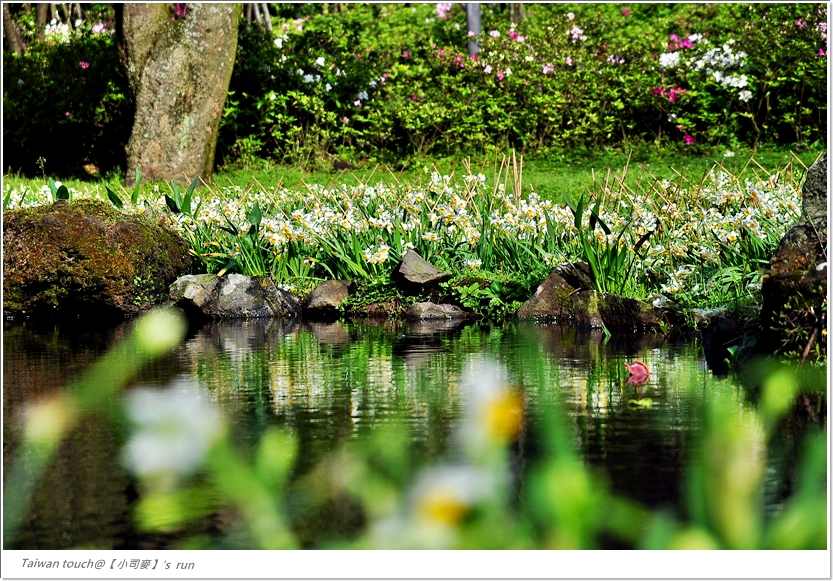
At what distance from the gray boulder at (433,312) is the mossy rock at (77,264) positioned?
2.02m

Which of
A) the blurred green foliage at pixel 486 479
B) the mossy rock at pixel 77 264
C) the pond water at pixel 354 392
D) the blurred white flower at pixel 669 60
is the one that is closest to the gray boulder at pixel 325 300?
the pond water at pixel 354 392

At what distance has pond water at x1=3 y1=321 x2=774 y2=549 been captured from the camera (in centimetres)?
327

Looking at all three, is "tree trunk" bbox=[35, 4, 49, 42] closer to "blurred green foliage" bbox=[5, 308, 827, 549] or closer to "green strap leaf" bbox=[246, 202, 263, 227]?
"green strap leaf" bbox=[246, 202, 263, 227]

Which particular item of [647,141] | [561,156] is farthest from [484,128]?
[647,141]

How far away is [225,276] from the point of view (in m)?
8.57

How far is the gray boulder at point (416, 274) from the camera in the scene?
8141 millimetres

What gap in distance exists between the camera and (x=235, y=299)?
330 inches

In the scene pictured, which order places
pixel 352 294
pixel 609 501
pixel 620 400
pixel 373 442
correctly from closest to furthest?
pixel 609 501 → pixel 373 442 → pixel 620 400 → pixel 352 294

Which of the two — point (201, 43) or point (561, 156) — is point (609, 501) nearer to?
point (201, 43)

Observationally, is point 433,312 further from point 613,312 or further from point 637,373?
point 637,373

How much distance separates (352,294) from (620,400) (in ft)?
13.3

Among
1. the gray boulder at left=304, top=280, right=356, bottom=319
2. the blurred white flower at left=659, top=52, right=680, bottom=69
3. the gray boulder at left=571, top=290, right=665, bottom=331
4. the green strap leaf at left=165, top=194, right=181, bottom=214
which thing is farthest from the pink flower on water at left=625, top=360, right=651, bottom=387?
the blurred white flower at left=659, top=52, right=680, bottom=69

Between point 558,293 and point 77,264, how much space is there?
3572 mm

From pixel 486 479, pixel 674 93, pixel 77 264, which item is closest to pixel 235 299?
pixel 77 264
